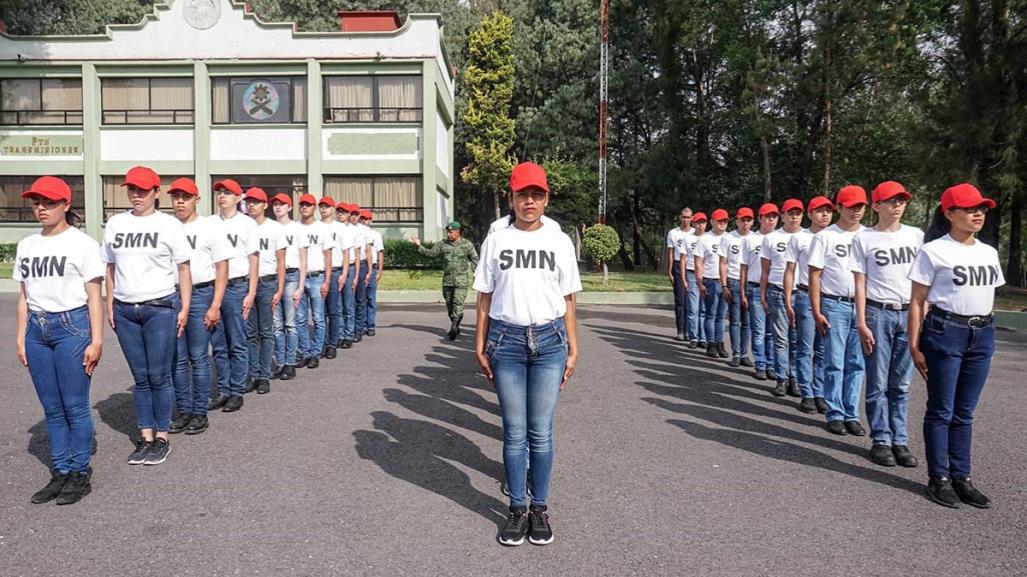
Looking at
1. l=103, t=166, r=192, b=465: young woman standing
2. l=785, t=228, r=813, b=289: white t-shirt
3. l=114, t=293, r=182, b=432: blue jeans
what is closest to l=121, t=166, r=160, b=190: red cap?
l=103, t=166, r=192, b=465: young woman standing

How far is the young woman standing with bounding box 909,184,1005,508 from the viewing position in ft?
14.4

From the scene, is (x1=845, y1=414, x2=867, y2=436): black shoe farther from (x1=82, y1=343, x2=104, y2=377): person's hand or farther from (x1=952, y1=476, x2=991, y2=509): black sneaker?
(x1=82, y1=343, x2=104, y2=377): person's hand

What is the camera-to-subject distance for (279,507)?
4207 millimetres

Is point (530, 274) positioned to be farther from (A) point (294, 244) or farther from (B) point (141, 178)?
(A) point (294, 244)

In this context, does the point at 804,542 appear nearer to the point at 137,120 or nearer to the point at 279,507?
the point at 279,507

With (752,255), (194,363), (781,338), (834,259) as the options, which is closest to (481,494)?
(194,363)

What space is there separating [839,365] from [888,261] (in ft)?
3.78

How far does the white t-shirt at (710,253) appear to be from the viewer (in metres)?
9.89

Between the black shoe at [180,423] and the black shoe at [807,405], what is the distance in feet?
17.9

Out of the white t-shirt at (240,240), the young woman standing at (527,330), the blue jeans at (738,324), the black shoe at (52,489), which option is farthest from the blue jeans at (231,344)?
the blue jeans at (738,324)

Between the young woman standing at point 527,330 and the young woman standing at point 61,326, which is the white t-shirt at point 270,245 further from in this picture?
the young woman standing at point 527,330

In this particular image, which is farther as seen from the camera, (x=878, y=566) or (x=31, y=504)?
(x=31, y=504)

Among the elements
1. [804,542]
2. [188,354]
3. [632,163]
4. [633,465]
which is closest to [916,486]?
[804,542]

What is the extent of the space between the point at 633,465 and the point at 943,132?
20362 mm
